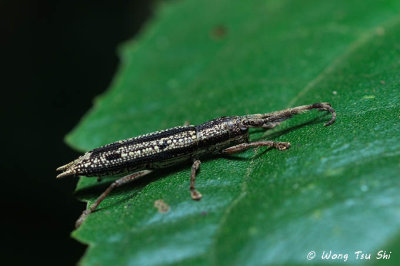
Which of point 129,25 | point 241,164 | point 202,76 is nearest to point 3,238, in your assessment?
point 202,76

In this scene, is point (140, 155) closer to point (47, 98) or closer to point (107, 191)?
point (107, 191)

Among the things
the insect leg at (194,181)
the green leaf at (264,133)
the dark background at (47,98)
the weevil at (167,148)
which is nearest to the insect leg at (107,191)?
the weevil at (167,148)

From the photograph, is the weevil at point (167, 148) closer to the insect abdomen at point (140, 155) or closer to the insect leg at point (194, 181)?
the insect abdomen at point (140, 155)

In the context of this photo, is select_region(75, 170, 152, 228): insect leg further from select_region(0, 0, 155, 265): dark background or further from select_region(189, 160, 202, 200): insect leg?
select_region(0, 0, 155, 265): dark background

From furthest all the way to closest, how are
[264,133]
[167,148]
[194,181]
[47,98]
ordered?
[47,98] < [264,133] < [167,148] < [194,181]

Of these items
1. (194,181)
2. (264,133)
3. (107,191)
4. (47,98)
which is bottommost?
(264,133)

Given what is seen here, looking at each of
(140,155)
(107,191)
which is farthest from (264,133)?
(107,191)

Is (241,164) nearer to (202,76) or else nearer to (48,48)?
(202,76)

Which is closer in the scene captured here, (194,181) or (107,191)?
(194,181)
